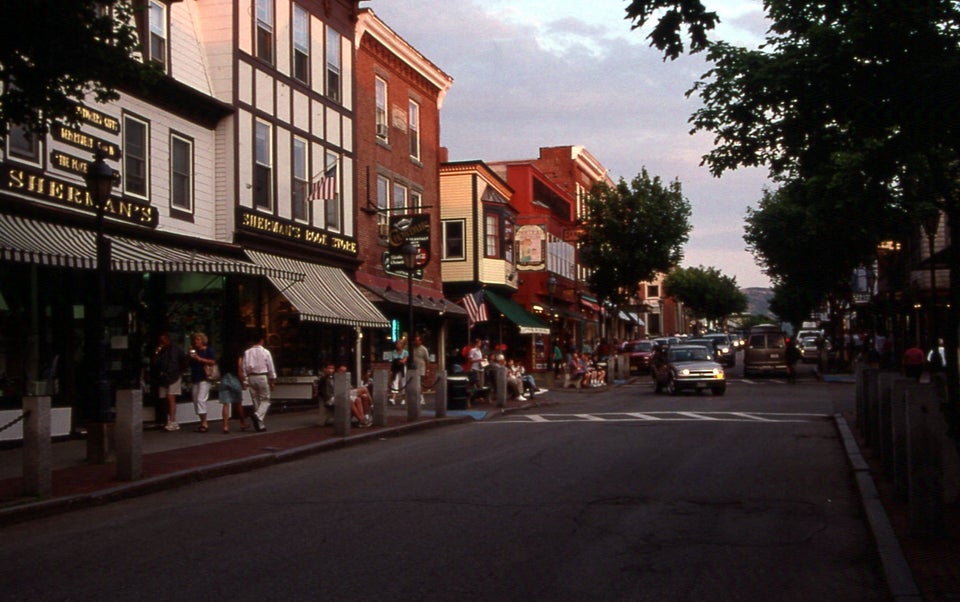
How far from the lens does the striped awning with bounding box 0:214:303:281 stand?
1603 centimetres

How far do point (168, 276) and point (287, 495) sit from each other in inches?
444

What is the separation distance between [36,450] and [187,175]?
40.8 ft

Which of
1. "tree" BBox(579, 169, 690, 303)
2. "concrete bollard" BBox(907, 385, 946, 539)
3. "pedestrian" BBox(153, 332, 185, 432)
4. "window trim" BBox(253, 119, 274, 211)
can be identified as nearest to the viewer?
"concrete bollard" BBox(907, 385, 946, 539)

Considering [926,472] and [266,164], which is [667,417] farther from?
[926,472]

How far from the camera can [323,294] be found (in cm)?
2650

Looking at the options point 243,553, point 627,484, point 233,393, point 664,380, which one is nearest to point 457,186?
point 664,380

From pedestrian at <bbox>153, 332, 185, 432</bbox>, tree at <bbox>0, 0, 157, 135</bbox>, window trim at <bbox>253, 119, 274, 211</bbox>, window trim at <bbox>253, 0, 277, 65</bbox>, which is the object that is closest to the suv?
window trim at <bbox>253, 119, 274, 211</bbox>

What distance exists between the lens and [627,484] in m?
12.4

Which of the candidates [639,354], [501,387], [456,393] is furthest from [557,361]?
[456,393]

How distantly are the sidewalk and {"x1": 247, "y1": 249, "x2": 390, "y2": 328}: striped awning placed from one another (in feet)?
8.20

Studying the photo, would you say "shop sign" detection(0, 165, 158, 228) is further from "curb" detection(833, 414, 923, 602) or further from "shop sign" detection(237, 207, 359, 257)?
"curb" detection(833, 414, 923, 602)

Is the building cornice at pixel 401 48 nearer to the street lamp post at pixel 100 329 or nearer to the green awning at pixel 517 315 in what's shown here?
the green awning at pixel 517 315

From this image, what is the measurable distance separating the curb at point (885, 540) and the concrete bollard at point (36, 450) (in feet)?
26.5

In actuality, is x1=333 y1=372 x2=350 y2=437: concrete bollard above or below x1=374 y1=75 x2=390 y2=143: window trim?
below
